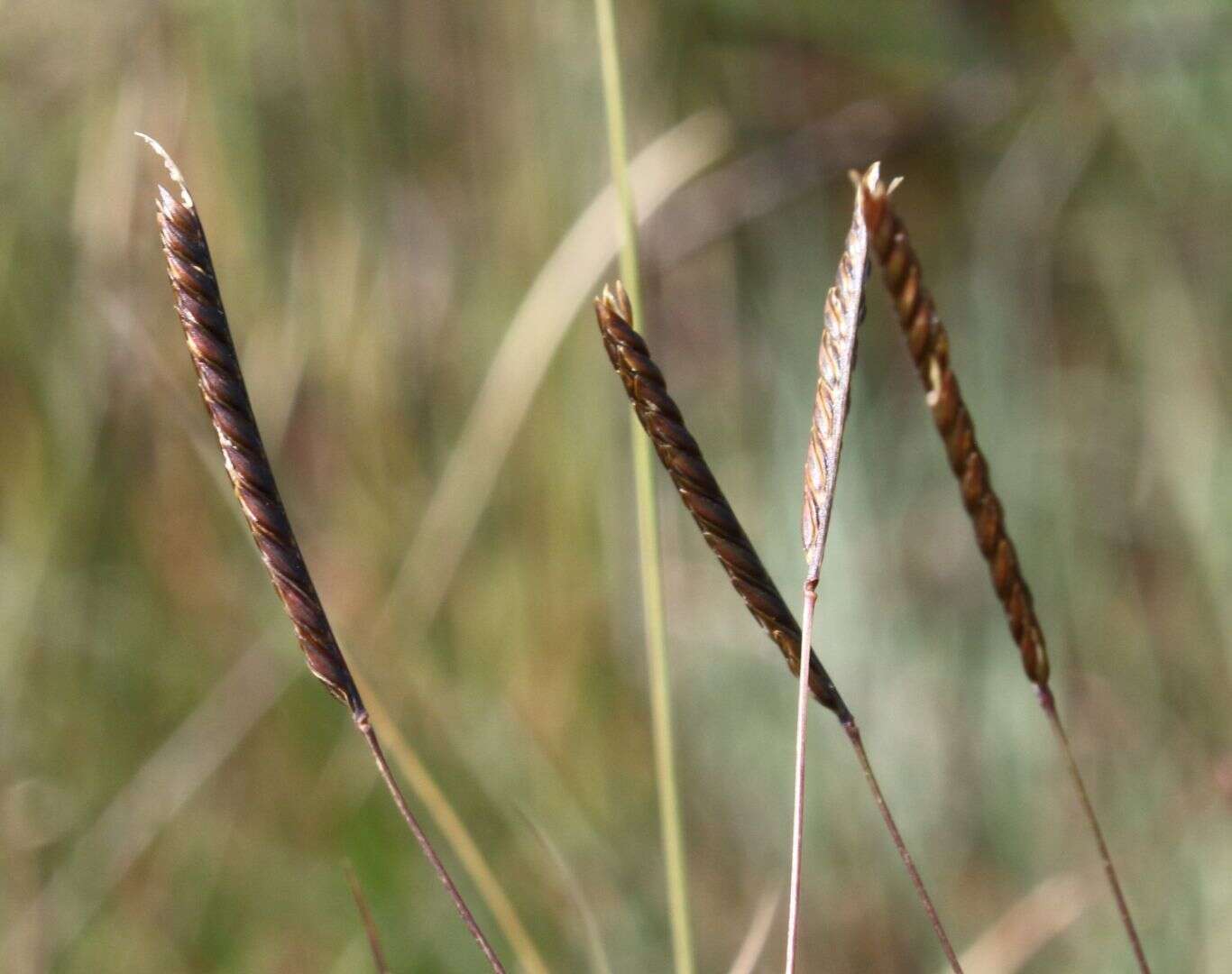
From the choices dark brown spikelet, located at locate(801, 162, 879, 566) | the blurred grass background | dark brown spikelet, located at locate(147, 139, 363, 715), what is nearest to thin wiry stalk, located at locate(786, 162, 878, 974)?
dark brown spikelet, located at locate(801, 162, 879, 566)

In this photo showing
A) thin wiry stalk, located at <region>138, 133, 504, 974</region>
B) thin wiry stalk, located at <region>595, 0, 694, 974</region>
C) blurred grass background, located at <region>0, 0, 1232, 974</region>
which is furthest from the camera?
blurred grass background, located at <region>0, 0, 1232, 974</region>

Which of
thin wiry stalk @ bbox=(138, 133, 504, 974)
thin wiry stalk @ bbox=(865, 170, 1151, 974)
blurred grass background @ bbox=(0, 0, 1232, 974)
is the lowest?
thin wiry stalk @ bbox=(138, 133, 504, 974)

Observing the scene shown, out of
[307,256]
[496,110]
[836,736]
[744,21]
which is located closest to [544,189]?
[496,110]

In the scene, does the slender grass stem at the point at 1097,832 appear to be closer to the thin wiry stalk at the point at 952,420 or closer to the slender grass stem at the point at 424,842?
the thin wiry stalk at the point at 952,420

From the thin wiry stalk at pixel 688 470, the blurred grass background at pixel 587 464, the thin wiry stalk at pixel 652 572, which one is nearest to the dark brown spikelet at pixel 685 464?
the thin wiry stalk at pixel 688 470

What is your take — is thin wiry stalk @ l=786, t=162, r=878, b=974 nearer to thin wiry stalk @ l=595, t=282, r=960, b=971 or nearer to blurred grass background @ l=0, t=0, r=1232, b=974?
thin wiry stalk @ l=595, t=282, r=960, b=971

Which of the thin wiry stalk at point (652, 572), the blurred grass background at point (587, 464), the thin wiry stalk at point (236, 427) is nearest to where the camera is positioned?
the thin wiry stalk at point (236, 427)

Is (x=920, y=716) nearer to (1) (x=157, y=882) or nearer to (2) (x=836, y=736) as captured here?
(2) (x=836, y=736)
